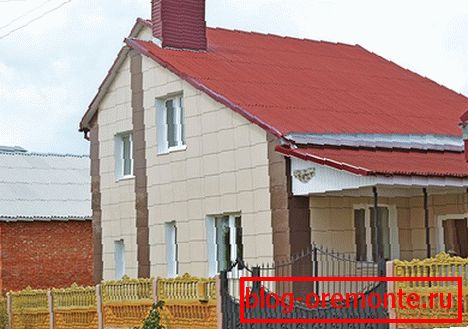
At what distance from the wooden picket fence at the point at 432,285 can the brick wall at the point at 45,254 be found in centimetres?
1890

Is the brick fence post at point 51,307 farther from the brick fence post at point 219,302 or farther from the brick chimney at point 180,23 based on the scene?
the brick chimney at point 180,23

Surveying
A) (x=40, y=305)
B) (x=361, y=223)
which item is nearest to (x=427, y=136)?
(x=361, y=223)

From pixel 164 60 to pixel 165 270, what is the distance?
494cm

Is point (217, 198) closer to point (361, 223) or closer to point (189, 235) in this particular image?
point (189, 235)

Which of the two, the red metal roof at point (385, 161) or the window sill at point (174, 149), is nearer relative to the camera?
the red metal roof at point (385, 161)

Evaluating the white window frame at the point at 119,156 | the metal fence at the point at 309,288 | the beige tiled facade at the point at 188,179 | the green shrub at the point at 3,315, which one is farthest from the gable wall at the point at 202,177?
the green shrub at the point at 3,315

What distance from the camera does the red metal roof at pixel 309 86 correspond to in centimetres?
2195

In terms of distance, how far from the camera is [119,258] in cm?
2633

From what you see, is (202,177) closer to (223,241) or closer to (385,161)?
(223,241)

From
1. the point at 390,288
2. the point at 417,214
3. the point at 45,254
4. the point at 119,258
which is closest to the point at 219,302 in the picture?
the point at 390,288

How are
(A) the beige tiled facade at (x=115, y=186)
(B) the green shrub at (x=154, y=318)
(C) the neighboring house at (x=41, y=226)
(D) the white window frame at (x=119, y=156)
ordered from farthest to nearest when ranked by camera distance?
(C) the neighboring house at (x=41, y=226), (D) the white window frame at (x=119, y=156), (A) the beige tiled facade at (x=115, y=186), (B) the green shrub at (x=154, y=318)

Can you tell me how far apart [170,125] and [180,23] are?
2.87 meters

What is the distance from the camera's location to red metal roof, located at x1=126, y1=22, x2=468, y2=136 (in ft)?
72.0

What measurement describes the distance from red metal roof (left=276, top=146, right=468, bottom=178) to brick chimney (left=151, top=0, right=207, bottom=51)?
20.6ft
